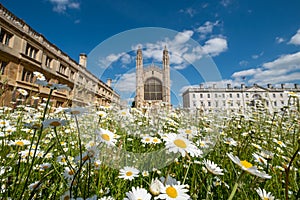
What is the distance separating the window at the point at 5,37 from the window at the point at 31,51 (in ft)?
3.46

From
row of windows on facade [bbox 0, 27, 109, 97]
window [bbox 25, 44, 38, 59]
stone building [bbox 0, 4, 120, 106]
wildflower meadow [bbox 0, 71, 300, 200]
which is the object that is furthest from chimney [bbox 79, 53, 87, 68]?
wildflower meadow [bbox 0, 71, 300, 200]

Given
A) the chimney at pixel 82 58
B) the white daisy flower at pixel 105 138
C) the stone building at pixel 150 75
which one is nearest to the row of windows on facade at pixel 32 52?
the chimney at pixel 82 58

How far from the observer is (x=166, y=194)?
1.21ft

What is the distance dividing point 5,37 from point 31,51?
1.61 meters

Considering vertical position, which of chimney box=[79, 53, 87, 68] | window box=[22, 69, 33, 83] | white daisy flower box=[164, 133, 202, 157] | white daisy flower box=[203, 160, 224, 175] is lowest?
white daisy flower box=[203, 160, 224, 175]

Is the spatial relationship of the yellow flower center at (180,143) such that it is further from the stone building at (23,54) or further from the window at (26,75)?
the window at (26,75)

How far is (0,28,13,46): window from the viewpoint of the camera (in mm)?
6719

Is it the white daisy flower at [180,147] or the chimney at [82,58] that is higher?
the chimney at [82,58]

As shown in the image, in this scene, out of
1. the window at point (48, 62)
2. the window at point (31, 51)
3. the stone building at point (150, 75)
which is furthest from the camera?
the window at point (48, 62)

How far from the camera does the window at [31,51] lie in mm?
8195

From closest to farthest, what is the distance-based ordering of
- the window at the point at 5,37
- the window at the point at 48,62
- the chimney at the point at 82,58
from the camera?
1. the window at the point at 5,37
2. the window at the point at 48,62
3. the chimney at the point at 82,58

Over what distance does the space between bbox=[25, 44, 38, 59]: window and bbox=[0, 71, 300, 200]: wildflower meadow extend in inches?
347

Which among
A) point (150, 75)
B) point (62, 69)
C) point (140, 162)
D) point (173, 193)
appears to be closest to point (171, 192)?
point (173, 193)

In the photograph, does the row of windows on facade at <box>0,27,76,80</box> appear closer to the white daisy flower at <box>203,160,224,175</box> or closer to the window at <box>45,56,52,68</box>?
the window at <box>45,56,52,68</box>
